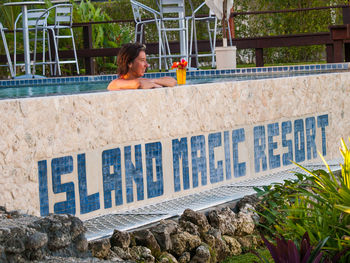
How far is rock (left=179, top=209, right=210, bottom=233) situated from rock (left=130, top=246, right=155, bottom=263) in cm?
41

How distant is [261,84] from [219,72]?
3.64 m

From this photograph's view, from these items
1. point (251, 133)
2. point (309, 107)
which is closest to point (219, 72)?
point (309, 107)

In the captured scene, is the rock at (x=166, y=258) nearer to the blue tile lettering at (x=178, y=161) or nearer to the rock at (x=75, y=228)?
the rock at (x=75, y=228)

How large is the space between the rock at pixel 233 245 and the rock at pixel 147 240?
62 cm

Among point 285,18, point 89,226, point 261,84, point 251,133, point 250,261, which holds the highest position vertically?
point 285,18

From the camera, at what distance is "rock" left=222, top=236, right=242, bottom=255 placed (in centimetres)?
406

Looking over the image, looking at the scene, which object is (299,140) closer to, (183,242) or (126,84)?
(126,84)

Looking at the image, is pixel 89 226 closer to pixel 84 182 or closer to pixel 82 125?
pixel 84 182

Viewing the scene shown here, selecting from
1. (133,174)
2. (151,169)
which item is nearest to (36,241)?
(133,174)

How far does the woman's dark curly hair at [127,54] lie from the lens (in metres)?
5.19

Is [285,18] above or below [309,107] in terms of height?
above

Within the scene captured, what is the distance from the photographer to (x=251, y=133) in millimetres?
5188

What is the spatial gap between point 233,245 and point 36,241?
5.66 feet

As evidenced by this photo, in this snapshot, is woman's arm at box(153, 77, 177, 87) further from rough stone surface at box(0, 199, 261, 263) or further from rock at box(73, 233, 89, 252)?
rock at box(73, 233, 89, 252)
